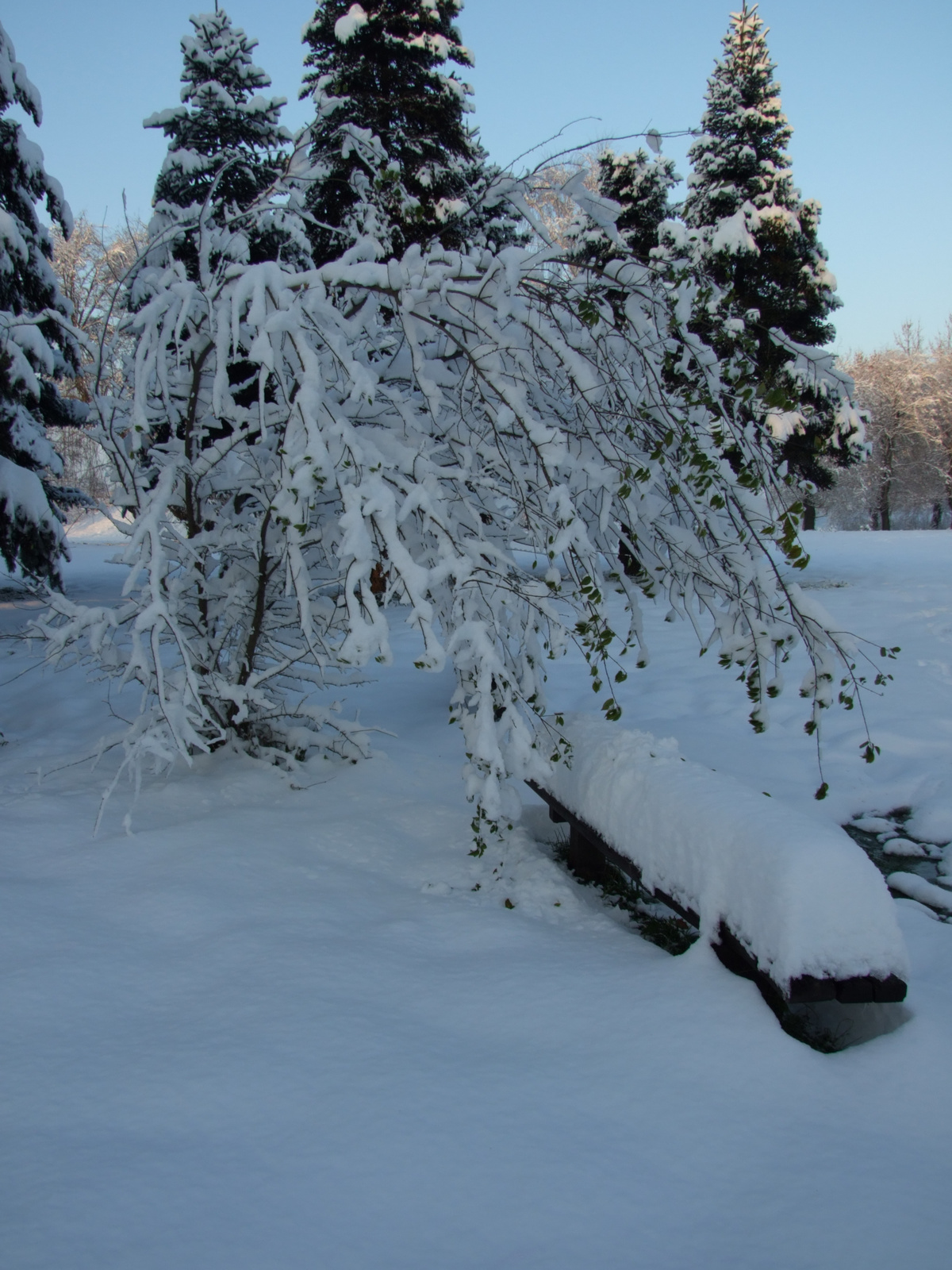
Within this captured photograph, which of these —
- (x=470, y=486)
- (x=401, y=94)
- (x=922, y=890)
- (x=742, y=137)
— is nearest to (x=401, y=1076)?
(x=470, y=486)

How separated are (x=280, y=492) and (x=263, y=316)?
594 mm

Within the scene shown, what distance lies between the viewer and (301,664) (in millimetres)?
6934

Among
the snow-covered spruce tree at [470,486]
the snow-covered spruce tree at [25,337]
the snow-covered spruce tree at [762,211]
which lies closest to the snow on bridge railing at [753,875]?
the snow-covered spruce tree at [470,486]

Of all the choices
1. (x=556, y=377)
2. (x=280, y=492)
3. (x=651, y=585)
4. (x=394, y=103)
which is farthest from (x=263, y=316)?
(x=394, y=103)

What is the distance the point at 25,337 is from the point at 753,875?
6.43 m

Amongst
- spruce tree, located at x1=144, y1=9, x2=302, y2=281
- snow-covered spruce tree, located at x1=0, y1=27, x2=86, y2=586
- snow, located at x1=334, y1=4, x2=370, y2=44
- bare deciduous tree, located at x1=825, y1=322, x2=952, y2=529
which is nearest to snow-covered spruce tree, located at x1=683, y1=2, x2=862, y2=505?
snow, located at x1=334, y1=4, x2=370, y2=44

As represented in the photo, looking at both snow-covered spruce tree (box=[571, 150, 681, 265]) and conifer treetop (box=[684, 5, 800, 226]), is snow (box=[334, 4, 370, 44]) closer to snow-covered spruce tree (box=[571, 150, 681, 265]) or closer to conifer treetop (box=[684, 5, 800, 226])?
snow-covered spruce tree (box=[571, 150, 681, 265])

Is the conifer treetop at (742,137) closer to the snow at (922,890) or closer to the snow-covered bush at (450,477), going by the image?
the snow-covered bush at (450,477)

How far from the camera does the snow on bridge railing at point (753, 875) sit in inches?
84.0

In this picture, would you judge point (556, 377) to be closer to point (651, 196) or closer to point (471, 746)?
point (471, 746)

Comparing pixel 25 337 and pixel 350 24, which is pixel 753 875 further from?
pixel 350 24

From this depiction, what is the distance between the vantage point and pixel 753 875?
232 centimetres

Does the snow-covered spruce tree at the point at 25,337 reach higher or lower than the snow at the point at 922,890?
higher

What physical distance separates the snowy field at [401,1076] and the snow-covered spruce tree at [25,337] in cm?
382
